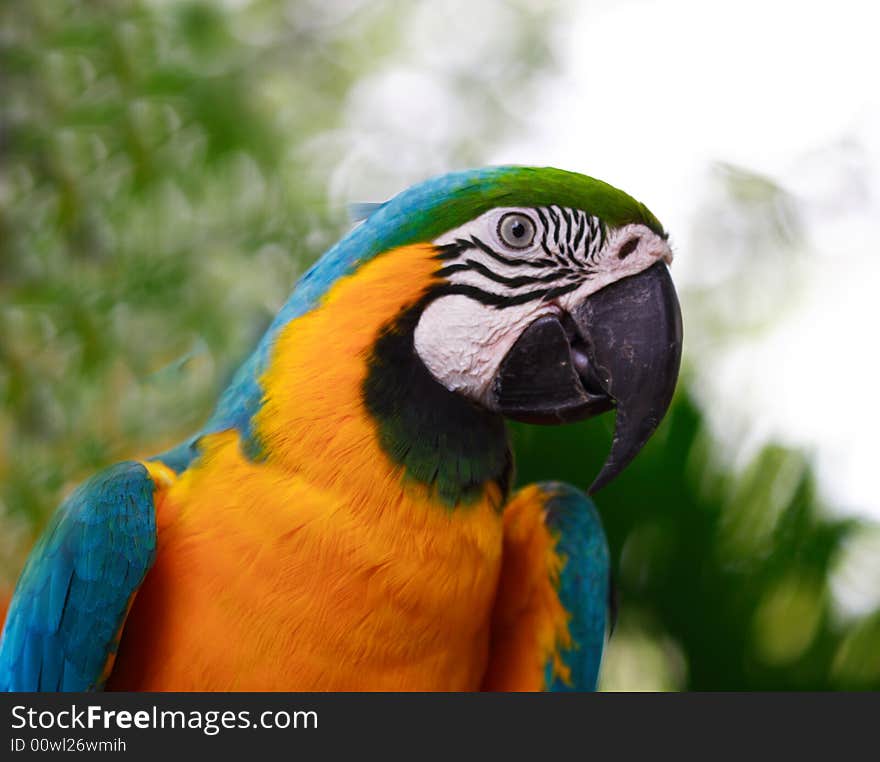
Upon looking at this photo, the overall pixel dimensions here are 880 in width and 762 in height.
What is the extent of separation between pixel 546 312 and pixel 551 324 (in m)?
0.02

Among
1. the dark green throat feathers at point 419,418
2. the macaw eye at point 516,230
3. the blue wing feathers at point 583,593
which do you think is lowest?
the blue wing feathers at point 583,593

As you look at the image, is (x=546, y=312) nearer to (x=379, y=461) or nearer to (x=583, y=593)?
(x=379, y=461)

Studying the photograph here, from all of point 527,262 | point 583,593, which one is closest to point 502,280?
point 527,262

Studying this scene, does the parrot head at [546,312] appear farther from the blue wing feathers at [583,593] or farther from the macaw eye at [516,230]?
the blue wing feathers at [583,593]

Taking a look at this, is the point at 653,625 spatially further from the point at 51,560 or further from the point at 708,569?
the point at 51,560

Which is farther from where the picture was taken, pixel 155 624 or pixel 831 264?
pixel 831 264

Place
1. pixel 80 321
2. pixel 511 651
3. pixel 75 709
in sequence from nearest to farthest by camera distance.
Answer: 1. pixel 75 709
2. pixel 511 651
3. pixel 80 321

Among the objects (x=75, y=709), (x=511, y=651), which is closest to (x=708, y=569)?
(x=511, y=651)

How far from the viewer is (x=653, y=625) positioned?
1733 mm

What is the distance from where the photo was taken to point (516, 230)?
114cm

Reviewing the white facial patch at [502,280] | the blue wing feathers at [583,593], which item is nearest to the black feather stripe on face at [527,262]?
the white facial patch at [502,280]

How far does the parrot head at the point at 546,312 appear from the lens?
1122mm

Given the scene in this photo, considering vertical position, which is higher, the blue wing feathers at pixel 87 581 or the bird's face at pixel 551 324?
the bird's face at pixel 551 324

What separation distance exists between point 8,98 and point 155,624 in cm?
251
